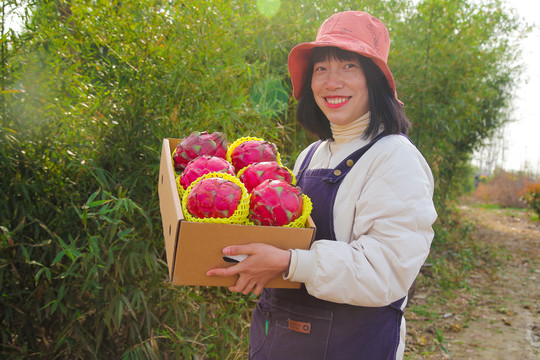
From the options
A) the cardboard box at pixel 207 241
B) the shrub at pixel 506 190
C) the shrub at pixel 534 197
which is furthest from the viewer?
the shrub at pixel 506 190

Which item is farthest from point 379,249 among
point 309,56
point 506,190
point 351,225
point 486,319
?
point 506,190

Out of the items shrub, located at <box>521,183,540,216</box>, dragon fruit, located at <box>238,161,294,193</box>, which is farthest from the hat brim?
shrub, located at <box>521,183,540,216</box>

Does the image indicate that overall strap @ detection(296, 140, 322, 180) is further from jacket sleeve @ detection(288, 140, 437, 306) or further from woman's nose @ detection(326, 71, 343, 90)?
jacket sleeve @ detection(288, 140, 437, 306)

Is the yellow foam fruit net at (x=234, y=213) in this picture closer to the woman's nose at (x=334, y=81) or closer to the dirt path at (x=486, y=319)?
the woman's nose at (x=334, y=81)

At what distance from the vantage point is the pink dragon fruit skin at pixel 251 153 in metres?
1.59

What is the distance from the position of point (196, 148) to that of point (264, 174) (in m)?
0.29

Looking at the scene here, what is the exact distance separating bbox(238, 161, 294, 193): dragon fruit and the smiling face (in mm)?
260

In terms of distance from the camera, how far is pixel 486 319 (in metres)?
4.37

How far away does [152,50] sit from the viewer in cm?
213

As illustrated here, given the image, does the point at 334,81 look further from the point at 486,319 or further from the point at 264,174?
the point at 486,319

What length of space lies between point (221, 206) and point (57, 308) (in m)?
1.47

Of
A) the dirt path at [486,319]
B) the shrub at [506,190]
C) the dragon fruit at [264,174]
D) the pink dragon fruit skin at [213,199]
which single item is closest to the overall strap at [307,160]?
the dragon fruit at [264,174]

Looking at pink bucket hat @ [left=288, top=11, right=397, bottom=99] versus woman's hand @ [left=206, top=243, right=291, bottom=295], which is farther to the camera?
pink bucket hat @ [left=288, top=11, right=397, bottom=99]

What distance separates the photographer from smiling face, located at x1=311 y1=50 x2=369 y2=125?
1.45 metres
